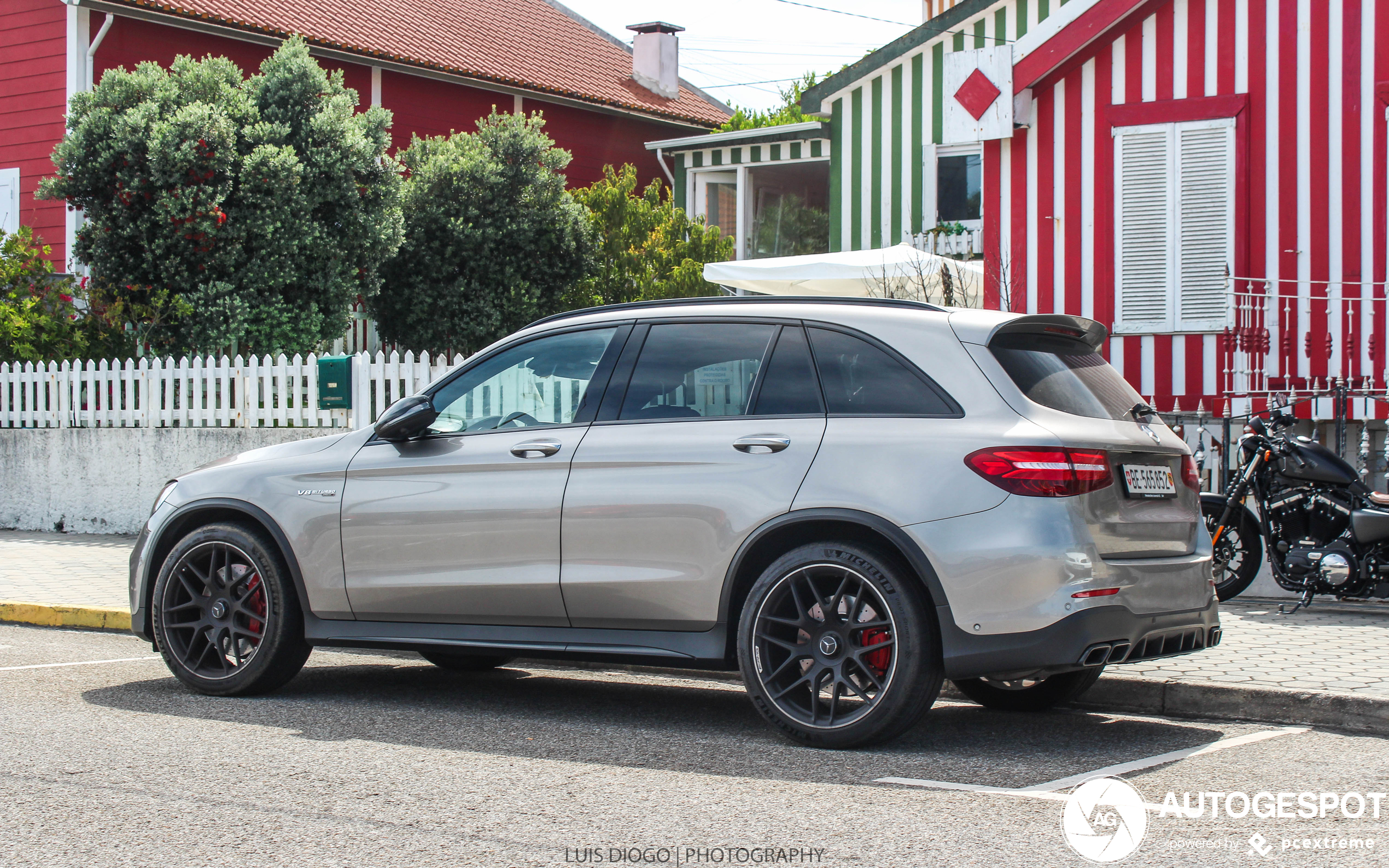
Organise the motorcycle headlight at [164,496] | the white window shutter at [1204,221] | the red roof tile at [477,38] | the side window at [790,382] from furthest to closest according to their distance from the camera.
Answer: the red roof tile at [477,38] < the white window shutter at [1204,221] < the motorcycle headlight at [164,496] < the side window at [790,382]

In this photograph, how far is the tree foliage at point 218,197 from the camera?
16.4 meters

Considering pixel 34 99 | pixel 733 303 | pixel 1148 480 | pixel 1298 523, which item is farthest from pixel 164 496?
pixel 34 99

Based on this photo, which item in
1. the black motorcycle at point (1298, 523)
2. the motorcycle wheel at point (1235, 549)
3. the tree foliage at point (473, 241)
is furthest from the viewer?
the tree foliage at point (473, 241)

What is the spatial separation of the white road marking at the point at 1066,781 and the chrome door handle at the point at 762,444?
4.39 ft

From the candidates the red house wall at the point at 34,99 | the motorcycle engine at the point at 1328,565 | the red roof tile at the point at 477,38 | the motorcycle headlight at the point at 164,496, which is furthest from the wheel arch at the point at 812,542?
the red roof tile at the point at 477,38

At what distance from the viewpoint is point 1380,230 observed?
471 inches

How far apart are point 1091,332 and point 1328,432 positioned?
257 inches

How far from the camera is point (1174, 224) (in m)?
12.9

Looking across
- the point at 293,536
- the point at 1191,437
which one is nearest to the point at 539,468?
the point at 293,536

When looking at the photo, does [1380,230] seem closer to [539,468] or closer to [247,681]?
[539,468]

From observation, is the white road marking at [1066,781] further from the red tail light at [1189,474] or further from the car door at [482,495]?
the car door at [482,495]

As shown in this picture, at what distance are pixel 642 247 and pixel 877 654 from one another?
53.5 ft

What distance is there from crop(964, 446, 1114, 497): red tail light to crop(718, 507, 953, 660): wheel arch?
39 cm

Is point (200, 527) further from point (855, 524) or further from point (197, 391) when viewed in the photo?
point (197, 391)
